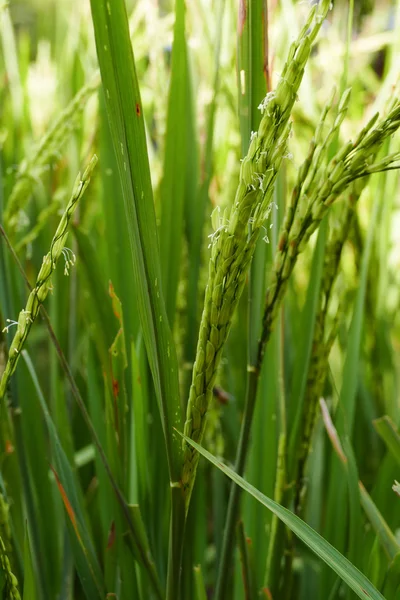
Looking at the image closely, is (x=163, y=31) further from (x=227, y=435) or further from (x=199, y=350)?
(x=199, y=350)

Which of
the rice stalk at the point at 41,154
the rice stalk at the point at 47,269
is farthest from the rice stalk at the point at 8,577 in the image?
the rice stalk at the point at 41,154

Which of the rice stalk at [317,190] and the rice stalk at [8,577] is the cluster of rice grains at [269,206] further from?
the rice stalk at [8,577]

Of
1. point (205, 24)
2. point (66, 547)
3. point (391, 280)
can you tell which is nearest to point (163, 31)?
point (205, 24)

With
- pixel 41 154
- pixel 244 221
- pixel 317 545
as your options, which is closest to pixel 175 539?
pixel 317 545

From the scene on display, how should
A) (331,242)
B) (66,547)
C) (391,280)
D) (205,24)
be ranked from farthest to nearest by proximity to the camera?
(391,280), (205,24), (66,547), (331,242)

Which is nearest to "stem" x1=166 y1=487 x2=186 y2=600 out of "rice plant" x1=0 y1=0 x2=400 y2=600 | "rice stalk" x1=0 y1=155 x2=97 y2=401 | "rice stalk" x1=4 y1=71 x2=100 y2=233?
"rice plant" x1=0 y1=0 x2=400 y2=600

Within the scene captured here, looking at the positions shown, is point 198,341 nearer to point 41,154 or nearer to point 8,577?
point 8,577

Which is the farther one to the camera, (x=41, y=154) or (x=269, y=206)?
(x=41, y=154)
